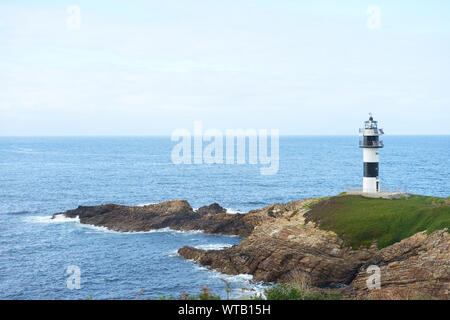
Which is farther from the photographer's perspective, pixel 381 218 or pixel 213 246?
pixel 213 246

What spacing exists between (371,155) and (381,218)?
13437mm

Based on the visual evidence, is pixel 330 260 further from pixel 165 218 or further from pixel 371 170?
pixel 165 218

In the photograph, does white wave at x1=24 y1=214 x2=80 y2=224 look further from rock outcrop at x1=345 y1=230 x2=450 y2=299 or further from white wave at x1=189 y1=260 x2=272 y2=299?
rock outcrop at x1=345 y1=230 x2=450 y2=299

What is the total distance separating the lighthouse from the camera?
53116 millimetres

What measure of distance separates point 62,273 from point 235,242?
20.5 metres

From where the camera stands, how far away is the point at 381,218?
42.3 m

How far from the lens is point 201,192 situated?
93.6 metres

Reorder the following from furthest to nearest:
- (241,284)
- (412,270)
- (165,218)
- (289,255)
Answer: (165,218), (289,255), (241,284), (412,270)

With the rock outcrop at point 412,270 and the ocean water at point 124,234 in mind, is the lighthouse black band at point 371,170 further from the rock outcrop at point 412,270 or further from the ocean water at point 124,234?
the ocean water at point 124,234

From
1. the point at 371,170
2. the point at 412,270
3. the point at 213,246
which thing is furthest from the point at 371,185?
the point at 213,246

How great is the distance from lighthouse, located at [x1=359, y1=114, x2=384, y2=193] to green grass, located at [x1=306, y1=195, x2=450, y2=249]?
15.8ft

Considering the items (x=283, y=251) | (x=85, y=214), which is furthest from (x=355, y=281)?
(x=85, y=214)

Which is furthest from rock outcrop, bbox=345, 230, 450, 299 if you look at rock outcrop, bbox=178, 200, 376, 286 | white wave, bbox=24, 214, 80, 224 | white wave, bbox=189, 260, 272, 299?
white wave, bbox=24, 214, 80, 224
